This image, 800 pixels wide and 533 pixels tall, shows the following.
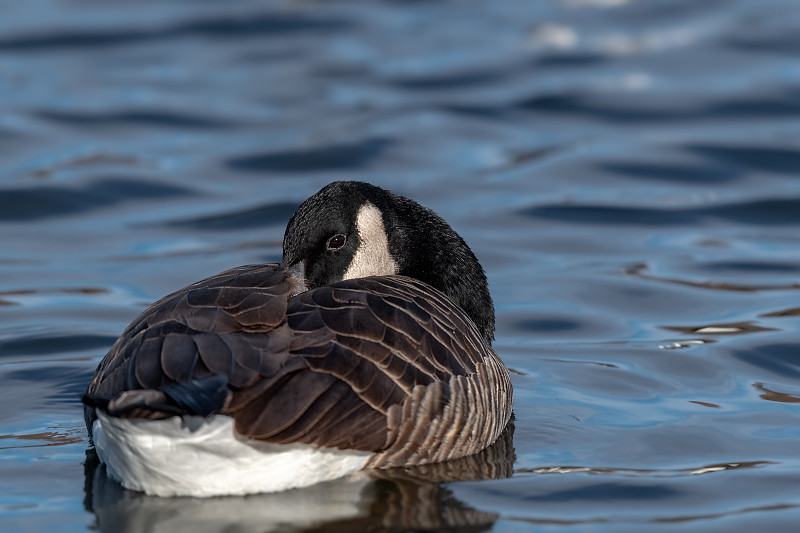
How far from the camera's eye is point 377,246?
733cm

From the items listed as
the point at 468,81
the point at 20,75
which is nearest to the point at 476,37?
the point at 468,81

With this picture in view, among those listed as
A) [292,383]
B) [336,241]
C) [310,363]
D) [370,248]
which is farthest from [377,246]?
[292,383]

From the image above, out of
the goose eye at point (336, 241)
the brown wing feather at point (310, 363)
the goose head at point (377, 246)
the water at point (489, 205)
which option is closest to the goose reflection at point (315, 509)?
the water at point (489, 205)

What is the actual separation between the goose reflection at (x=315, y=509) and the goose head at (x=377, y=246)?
1.39 metres

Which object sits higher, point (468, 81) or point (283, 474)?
point (468, 81)

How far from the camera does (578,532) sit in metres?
5.43

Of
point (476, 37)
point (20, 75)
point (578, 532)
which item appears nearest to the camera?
point (578, 532)

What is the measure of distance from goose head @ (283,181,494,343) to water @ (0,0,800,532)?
0.84 metres

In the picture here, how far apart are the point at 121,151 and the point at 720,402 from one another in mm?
8949

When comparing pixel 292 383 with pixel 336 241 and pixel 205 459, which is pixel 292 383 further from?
pixel 336 241

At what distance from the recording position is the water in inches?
236

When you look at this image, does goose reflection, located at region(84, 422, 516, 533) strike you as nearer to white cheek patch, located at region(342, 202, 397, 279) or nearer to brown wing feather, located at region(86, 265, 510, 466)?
brown wing feather, located at region(86, 265, 510, 466)

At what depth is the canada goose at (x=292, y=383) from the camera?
208 inches

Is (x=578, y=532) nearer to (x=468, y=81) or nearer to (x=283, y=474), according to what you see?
(x=283, y=474)
